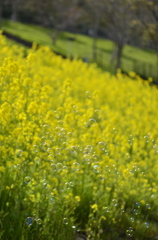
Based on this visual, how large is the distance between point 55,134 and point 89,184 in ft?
3.12

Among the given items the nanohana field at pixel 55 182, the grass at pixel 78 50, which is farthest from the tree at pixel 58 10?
the nanohana field at pixel 55 182

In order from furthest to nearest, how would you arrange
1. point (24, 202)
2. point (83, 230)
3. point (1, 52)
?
point (1, 52)
point (83, 230)
point (24, 202)

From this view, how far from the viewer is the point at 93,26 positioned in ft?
185

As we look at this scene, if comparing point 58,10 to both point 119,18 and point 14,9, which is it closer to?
point 14,9

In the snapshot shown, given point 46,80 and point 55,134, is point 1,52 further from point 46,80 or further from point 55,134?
point 55,134

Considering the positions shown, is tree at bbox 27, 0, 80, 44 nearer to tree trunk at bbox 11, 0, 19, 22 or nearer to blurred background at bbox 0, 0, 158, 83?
blurred background at bbox 0, 0, 158, 83

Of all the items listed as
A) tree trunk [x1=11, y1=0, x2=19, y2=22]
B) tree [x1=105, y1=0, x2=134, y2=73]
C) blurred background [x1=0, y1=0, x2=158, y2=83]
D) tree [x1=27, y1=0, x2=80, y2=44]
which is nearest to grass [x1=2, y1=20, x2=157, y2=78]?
blurred background [x1=0, y1=0, x2=158, y2=83]

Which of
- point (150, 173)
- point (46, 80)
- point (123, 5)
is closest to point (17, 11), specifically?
point (123, 5)

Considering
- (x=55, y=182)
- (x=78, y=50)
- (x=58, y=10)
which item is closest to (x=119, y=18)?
(x=78, y=50)

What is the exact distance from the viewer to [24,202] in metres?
4.12

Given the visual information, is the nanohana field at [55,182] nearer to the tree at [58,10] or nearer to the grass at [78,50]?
the grass at [78,50]

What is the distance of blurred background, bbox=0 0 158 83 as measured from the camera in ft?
87.7

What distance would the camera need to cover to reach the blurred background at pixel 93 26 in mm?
26719

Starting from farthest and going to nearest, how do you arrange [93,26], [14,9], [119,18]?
[93,26] → [14,9] → [119,18]
